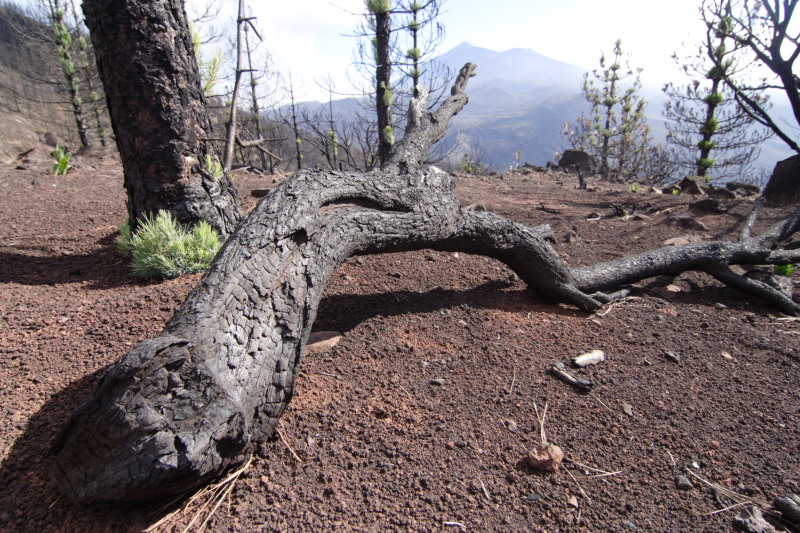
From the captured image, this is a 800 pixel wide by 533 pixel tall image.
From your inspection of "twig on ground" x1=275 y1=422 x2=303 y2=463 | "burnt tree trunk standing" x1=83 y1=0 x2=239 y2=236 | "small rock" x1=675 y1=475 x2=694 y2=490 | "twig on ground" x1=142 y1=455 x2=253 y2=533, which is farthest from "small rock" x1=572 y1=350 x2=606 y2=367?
"burnt tree trunk standing" x1=83 y1=0 x2=239 y2=236

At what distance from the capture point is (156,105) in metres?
2.83

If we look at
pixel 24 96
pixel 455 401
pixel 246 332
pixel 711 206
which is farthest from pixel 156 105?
pixel 24 96

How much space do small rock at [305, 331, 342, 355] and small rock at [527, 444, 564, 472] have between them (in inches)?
45.3

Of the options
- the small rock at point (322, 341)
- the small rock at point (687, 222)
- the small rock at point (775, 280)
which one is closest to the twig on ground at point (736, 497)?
the small rock at point (322, 341)

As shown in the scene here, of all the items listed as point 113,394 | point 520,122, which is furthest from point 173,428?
point 520,122

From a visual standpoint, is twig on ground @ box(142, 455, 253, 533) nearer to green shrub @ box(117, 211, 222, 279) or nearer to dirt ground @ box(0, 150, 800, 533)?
dirt ground @ box(0, 150, 800, 533)

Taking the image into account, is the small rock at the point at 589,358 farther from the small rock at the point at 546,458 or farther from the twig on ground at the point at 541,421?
the small rock at the point at 546,458

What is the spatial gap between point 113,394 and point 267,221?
86 centimetres

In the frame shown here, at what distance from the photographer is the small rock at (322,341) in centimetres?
230

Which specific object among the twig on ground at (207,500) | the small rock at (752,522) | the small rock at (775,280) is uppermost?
the small rock at (775,280)

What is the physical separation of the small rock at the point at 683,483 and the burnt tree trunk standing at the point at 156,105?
124 inches

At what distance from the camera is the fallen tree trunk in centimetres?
128

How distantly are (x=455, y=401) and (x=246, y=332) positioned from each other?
0.99 meters

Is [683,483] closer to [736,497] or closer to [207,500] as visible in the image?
[736,497]
